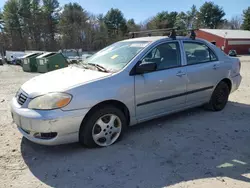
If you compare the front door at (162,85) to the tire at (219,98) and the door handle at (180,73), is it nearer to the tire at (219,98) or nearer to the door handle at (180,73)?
the door handle at (180,73)

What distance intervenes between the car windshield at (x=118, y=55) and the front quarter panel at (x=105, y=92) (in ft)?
0.80

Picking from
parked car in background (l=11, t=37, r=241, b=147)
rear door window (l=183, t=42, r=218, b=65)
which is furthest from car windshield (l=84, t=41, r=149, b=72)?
rear door window (l=183, t=42, r=218, b=65)

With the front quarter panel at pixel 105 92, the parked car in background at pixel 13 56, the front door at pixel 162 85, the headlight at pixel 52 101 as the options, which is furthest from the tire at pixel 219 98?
the parked car in background at pixel 13 56

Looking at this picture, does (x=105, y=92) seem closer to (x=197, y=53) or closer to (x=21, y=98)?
(x=21, y=98)

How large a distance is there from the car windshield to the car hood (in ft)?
0.97

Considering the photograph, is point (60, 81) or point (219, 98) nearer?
point (60, 81)

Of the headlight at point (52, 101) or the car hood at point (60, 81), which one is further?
the car hood at point (60, 81)

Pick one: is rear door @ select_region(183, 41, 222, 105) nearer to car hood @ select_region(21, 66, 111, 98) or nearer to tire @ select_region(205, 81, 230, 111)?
tire @ select_region(205, 81, 230, 111)

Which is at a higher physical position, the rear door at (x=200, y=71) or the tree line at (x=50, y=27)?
the tree line at (x=50, y=27)

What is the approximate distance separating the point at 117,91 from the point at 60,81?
81cm

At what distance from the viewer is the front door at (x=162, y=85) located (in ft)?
12.0

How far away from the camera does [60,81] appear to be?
130 inches

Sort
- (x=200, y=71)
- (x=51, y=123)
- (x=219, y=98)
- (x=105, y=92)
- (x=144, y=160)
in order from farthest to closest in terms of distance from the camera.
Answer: (x=219, y=98) < (x=200, y=71) < (x=105, y=92) < (x=144, y=160) < (x=51, y=123)

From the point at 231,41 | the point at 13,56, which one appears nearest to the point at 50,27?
the point at 13,56
